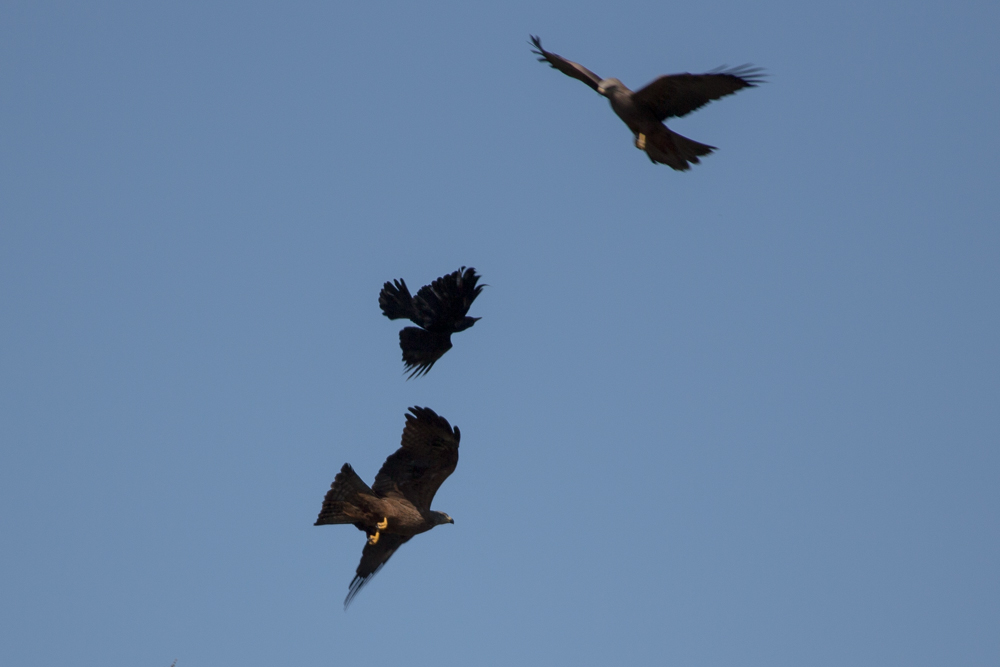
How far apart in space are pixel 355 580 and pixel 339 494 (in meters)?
1.25

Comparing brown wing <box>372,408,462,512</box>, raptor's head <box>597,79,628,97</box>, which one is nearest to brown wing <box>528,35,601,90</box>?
raptor's head <box>597,79,628,97</box>

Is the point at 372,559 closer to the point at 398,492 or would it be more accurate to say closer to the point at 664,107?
the point at 398,492

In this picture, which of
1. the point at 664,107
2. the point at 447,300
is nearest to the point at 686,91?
the point at 664,107

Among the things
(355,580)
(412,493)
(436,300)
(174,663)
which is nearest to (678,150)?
(436,300)

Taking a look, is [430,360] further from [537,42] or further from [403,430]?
[537,42]

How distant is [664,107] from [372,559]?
20.1 feet

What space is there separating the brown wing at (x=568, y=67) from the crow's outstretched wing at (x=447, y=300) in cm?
264

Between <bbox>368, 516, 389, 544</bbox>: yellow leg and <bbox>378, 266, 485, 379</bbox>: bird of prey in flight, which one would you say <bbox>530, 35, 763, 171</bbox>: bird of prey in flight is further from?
<bbox>368, 516, 389, 544</bbox>: yellow leg

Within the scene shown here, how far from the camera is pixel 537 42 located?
48.9ft

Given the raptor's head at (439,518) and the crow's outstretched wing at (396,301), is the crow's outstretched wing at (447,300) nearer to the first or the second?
the crow's outstretched wing at (396,301)

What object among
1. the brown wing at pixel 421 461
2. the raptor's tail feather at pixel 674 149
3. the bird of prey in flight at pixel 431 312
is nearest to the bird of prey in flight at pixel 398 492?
the brown wing at pixel 421 461

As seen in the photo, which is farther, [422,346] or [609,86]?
[422,346]

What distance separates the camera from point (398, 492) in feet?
51.0

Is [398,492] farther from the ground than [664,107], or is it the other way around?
[664,107]
